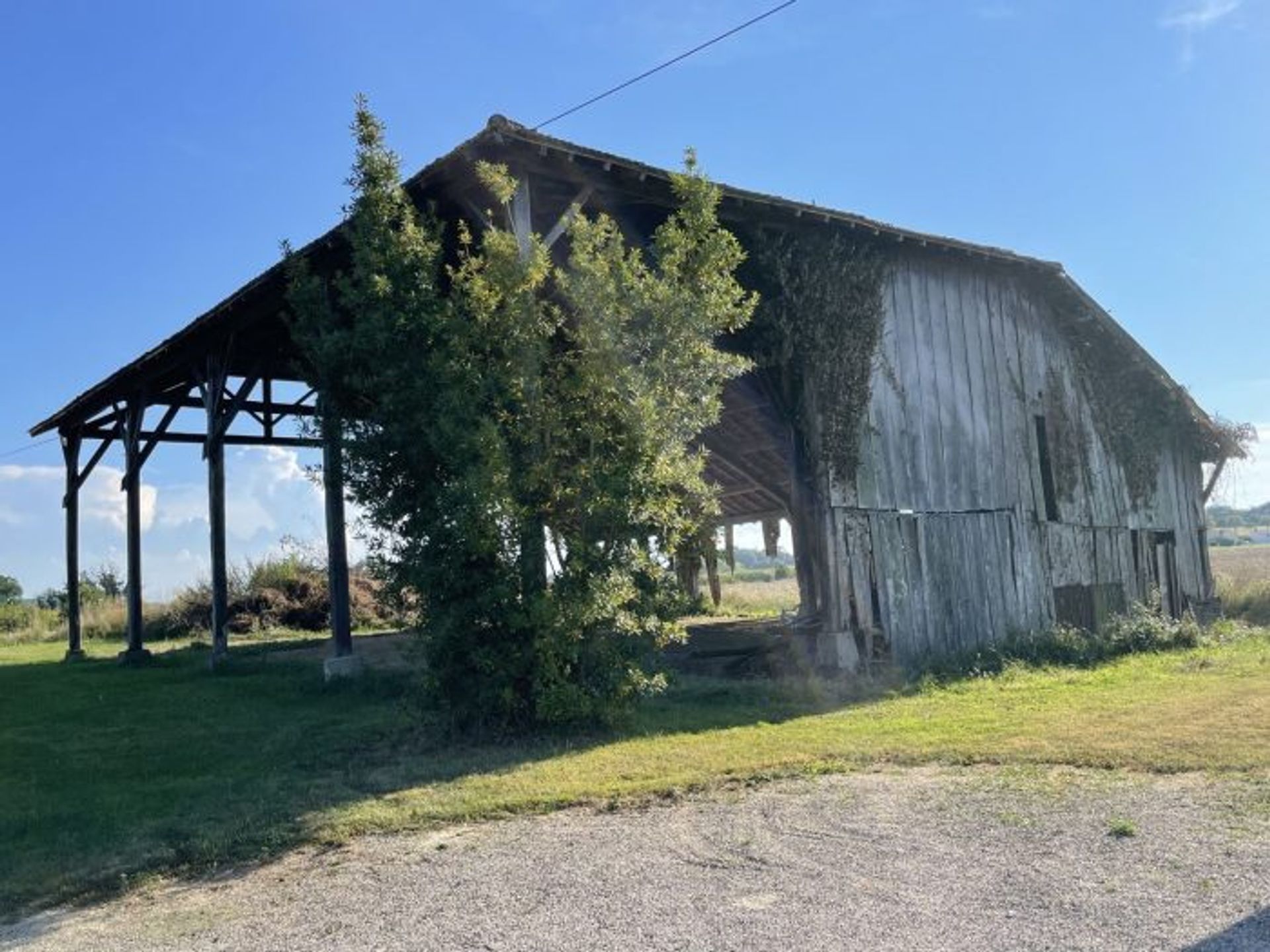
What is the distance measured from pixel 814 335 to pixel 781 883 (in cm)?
935

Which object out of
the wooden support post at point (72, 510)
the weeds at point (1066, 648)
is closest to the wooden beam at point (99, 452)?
the wooden support post at point (72, 510)

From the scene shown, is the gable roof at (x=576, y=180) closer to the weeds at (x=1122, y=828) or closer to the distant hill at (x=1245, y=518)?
the weeds at (x=1122, y=828)

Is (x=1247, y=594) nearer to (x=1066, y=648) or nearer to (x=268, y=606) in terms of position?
(x=1066, y=648)

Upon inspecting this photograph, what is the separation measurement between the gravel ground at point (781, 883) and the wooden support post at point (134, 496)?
13309mm

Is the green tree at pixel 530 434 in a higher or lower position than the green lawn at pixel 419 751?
higher

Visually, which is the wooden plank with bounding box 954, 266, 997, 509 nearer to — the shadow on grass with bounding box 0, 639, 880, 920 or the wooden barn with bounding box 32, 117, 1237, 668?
the wooden barn with bounding box 32, 117, 1237, 668

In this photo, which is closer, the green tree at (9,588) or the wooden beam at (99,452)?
the wooden beam at (99,452)

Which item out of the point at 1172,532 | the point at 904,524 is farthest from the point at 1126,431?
the point at 904,524

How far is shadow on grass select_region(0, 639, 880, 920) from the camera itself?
600cm

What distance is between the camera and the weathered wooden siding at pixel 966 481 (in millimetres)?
13742

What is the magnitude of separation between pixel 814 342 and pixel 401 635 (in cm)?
917

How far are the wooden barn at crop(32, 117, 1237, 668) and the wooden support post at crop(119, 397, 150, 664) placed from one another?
4 cm

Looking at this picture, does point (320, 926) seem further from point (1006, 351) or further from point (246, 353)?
point (1006, 351)

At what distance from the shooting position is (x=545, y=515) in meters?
8.94
